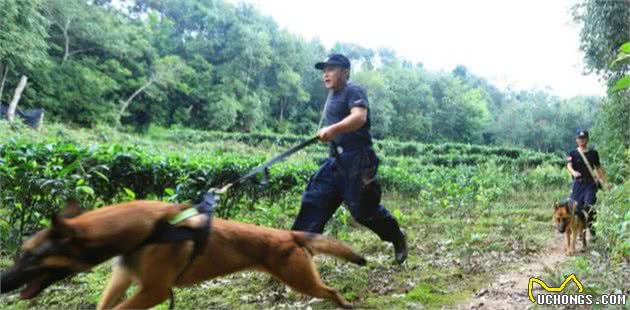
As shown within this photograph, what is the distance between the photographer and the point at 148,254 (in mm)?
2365

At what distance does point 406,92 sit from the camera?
78.6m

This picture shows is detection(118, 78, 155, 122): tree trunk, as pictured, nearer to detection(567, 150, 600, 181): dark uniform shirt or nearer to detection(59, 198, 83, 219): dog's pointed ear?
detection(567, 150, 600, 181): dark uniform shirt

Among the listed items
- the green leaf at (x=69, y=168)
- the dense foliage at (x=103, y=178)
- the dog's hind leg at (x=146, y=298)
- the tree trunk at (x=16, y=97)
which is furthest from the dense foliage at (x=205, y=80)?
the dog's hind leg at (x=146, y=298)

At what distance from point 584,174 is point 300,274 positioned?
6461 mm

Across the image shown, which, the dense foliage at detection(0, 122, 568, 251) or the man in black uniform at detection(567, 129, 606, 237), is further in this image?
the man in black uniform at detection(567, 129, 606, 237)

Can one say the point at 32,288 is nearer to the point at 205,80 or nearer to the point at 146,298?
the point at 146,298

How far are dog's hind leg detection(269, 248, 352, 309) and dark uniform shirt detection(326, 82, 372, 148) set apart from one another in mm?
1480

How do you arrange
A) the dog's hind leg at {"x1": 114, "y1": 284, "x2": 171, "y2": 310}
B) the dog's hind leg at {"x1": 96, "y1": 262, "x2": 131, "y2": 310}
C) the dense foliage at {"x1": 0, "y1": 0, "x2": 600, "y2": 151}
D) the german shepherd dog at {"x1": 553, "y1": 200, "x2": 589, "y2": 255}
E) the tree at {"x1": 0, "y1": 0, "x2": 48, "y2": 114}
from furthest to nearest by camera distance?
the dense foliage at {"x1": 0, "y1": 0, "x2": 600, "y2": 151}
the tree at {"x1": 0, "y1": 0, "x2": 48, "y2": 114}
the german shepherd dog at {"x1": 553, "y1": 200, "x2": 589, "y2": 255}
the dog's hind leg at {"x1": 96, "y1": 262, "x2": 131, "y2": 310}
the dog's hind leg at {"x1": 114, "y1": 284, "x2": 171, "y2": 310}

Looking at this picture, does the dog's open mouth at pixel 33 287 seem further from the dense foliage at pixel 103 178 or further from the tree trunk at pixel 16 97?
the tree trunk at pixel 16 97

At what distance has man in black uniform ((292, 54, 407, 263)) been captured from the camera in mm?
4117

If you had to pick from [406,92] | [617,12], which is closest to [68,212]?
[617,12]

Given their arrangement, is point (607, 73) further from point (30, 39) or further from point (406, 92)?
point (406, 92)

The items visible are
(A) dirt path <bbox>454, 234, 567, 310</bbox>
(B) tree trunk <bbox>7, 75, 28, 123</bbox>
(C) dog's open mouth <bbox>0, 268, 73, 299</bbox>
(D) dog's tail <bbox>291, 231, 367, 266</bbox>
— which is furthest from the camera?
(B) tree trunk <bbox>7, 75, 28, 123</bbox>

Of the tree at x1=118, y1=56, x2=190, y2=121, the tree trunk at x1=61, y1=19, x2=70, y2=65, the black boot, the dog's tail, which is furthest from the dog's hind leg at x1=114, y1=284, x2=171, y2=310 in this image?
the tree at x1=118, y1=56, x2=190, y2=121
